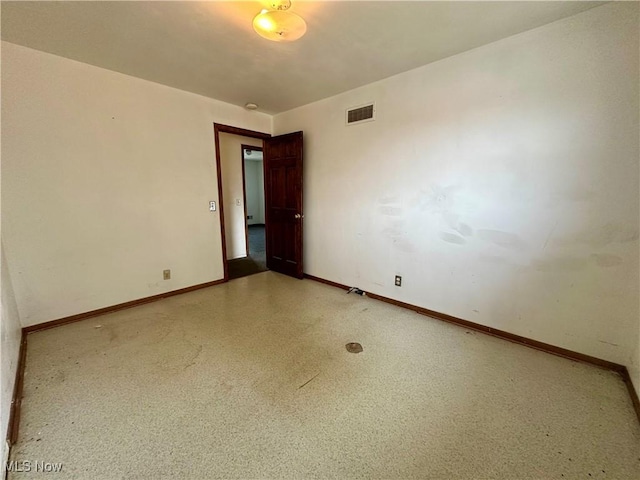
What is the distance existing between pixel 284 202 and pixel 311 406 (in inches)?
118

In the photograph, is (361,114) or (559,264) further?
(361,114)

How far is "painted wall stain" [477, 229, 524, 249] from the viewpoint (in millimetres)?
2270

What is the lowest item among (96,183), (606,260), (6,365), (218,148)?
(6,365)

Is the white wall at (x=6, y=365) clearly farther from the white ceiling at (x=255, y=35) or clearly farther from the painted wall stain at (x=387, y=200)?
the painted wall stain at (x=387, y=200)

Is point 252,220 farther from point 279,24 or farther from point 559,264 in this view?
point 559,264

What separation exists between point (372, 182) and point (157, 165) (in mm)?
2558

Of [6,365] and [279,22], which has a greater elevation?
[279,22]

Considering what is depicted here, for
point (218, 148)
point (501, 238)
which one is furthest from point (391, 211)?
point (218, 148)

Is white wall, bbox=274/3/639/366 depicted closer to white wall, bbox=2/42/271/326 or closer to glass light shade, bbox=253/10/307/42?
glass light shade, bbox=253/10/307/42

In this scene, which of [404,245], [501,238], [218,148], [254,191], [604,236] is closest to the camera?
[604,236]

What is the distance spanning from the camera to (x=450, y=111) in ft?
8.22

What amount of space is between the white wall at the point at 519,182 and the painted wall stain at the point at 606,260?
1 centimetres

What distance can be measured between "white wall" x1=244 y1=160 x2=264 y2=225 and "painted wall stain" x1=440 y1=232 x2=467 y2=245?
26.5 ft

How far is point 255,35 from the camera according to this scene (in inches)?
81.7
